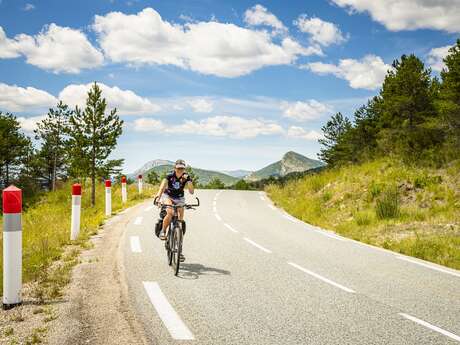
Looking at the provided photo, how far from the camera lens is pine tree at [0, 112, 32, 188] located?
50.0 meters

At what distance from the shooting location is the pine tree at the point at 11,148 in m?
50.0

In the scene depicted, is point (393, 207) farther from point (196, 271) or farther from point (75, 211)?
point (75, 211)

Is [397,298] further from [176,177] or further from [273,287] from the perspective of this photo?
[176,177]

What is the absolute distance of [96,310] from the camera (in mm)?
4473

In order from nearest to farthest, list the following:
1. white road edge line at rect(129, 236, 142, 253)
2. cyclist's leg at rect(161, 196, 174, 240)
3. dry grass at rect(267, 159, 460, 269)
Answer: cyclist's leg at rect(161, 196, 174, 240)
white road edge line at rect(129, 236, 142, 253)
dry grass at rect(267, 159, 460, 269)

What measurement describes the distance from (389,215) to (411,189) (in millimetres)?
2177

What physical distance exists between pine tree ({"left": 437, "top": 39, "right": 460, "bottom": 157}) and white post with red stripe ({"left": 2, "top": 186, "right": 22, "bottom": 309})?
1812 centimetres

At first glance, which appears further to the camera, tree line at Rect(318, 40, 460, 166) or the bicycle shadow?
tree line at Rect(318, 40, 460, 166)

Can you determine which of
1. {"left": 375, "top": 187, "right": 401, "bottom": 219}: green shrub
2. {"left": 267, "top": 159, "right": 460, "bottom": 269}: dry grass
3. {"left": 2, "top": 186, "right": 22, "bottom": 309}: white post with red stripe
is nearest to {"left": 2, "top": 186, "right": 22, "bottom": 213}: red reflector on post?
{"left": 2, "top": 186, "right": 22, "bottom": 309}: white post with red stripe

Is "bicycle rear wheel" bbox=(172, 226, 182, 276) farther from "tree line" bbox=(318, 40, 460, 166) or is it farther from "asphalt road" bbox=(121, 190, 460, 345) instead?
"tree line" bbox=(318, 40, 460, 166)

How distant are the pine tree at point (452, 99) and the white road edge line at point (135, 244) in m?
14.9

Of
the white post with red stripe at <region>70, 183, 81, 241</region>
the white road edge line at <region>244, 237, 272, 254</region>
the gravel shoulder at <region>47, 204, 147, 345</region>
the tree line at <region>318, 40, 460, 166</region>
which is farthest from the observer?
the tree line at <region>318, 40, 460, 166</region>

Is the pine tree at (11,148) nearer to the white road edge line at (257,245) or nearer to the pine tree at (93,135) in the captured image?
the pine tree at (93,135)

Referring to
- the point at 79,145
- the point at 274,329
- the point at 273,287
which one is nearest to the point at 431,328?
the point at 274,329
